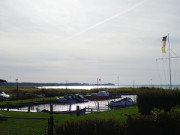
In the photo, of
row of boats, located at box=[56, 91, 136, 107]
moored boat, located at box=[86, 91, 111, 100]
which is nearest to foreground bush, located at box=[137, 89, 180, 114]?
row of boats, located at box=[56, 91, 136, 107]

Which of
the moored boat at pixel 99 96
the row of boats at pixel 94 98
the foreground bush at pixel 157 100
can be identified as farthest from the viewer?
the moored boat at pixel 99 96

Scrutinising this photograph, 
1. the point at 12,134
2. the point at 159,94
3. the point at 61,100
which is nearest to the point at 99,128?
the point at 12,134

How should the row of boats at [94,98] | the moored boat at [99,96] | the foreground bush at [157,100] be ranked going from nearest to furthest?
the foreground bush at [157,100] < the row of boats at [94,98] < the moored boat at [99,96]

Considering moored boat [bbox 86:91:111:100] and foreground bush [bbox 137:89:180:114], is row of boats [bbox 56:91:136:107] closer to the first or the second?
moored boat [bbox 86:91:111:100]

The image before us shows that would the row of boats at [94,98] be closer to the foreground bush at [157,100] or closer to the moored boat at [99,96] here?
the moored boat at [99,96]

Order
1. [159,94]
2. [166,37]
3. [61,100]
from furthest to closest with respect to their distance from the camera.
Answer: [61,100] < [166,37] < [159,94]

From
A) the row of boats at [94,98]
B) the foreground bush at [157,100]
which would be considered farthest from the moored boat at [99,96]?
the foreground bush at [157,100]

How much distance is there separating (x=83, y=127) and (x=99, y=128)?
2.55 ft

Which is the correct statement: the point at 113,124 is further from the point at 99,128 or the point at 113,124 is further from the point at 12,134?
the point at 12,134

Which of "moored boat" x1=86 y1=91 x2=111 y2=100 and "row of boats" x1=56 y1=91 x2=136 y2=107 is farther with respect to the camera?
"moored boat" x1=86 y1=91 x2=111 y2=100

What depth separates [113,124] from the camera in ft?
37.9

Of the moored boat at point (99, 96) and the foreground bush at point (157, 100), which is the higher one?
the foreground bush at point (157, 100)

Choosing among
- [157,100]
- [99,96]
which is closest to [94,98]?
[99,96]

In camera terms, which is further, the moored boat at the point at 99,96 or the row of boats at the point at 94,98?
the moored boat at the point at 99,96
